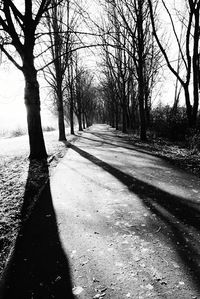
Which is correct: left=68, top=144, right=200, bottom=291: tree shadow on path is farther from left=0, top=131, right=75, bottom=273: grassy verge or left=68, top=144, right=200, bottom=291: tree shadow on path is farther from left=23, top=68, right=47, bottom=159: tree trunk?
left=23, top=68, right=47, bottom=159: tree trunk

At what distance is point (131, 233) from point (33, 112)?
703 centimetres

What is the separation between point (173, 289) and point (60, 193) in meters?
3.63

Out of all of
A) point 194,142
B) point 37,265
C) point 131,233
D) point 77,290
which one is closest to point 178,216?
point 131,233

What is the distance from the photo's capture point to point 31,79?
895cm

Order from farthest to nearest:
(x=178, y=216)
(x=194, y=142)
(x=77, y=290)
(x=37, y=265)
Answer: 1. (x=194, y=142)
2. (x=178, y=216)
3. (x=37, y=265)
4. (x=77, y=290)

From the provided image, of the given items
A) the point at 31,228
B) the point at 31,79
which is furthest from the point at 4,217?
the point at 31,79

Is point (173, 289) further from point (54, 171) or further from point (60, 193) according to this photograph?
point (54, 171)

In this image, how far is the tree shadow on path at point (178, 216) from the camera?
2.85 metres

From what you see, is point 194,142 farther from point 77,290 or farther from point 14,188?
point 77,290

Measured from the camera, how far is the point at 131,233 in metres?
3.51

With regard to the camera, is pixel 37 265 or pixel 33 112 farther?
pixel 33 112

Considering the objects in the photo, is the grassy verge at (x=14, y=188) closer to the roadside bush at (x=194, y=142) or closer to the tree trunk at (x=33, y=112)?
the tree trunk at (x=33, y=112)

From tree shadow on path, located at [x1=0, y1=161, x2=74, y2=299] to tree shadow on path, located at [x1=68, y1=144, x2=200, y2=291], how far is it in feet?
4.74

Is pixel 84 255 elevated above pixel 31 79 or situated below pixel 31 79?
below
